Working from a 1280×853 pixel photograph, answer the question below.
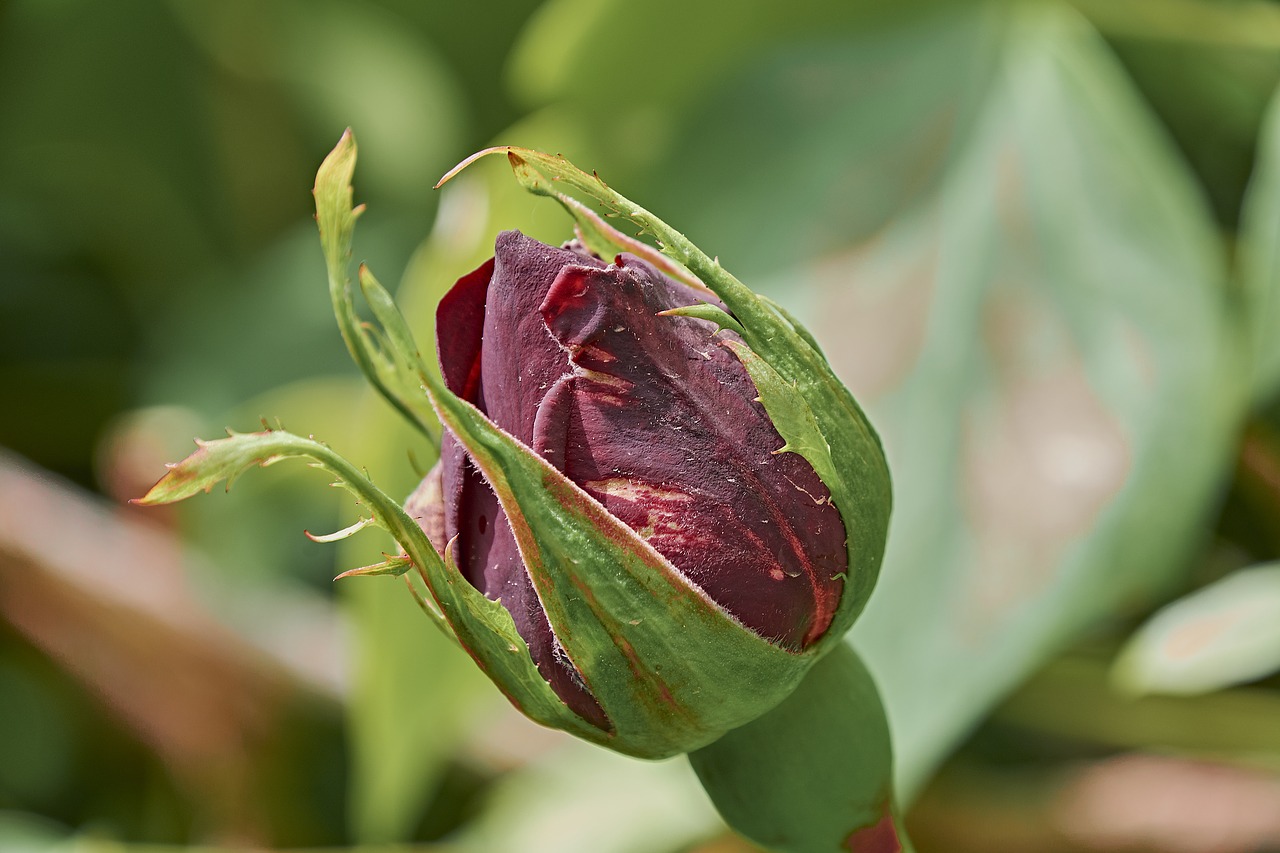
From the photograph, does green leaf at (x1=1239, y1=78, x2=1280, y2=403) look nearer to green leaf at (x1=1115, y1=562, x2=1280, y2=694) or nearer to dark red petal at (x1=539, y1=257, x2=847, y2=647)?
green leaf at (x1=1115, y1=562, x2=1280, y2=694)

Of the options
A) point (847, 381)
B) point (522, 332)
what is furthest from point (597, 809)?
point (522, 332)

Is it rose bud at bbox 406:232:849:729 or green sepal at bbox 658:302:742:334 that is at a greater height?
green sepal at bbox 658:302:742:334

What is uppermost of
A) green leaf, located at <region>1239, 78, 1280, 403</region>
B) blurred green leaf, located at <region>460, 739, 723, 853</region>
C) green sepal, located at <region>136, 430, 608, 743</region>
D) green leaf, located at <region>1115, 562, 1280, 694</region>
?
green leaf, located at <region>1239, 78, 1280, 403</region>

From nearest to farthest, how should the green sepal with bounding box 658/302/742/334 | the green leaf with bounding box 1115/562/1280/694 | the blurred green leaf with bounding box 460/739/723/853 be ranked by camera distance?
the green sepal with bounding box 658/302/742/334 → the green leaf with bounding box 1115/562/1280/694 → the blurred green leaf with bounding box 460/739/723/853

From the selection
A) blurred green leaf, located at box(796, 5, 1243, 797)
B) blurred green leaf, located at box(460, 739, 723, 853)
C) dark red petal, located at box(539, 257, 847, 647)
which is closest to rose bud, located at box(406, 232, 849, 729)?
dark red petal, located at box(539, 257, 847, 647)

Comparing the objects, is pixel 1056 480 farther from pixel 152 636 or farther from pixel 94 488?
pixel 94 488

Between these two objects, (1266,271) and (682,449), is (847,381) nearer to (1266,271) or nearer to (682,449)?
(1266,271)
